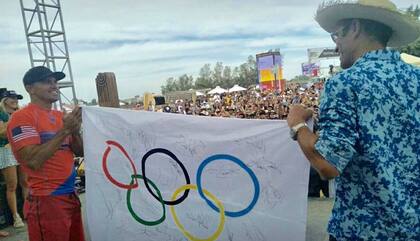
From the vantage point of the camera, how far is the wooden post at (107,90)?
140 inches

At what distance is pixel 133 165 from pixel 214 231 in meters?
0.79

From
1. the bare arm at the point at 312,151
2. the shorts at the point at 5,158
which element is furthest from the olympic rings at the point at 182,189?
the shorts at the point at 5,158

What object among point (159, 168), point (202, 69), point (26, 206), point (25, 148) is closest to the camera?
point (25, 148)

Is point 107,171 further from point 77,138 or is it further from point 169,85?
point 169,85

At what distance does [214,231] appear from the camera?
112 inches

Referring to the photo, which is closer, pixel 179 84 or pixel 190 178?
Answer: pixel 190 178

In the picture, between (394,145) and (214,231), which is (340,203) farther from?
(214,231)

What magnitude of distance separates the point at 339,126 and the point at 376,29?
454 millimetres

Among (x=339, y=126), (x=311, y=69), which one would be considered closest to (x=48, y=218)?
(x=339, y=126)

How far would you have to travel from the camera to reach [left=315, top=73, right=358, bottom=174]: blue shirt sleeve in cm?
134

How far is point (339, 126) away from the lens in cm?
135

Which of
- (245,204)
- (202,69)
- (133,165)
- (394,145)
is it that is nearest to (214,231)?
(245,204)

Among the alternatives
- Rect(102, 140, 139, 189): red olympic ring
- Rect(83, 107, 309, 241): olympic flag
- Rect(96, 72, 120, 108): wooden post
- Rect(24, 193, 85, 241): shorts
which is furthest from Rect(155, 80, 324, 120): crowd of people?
Rect(24, 193, 85, 241): shorts

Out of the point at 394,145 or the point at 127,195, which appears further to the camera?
the point at 127,195
